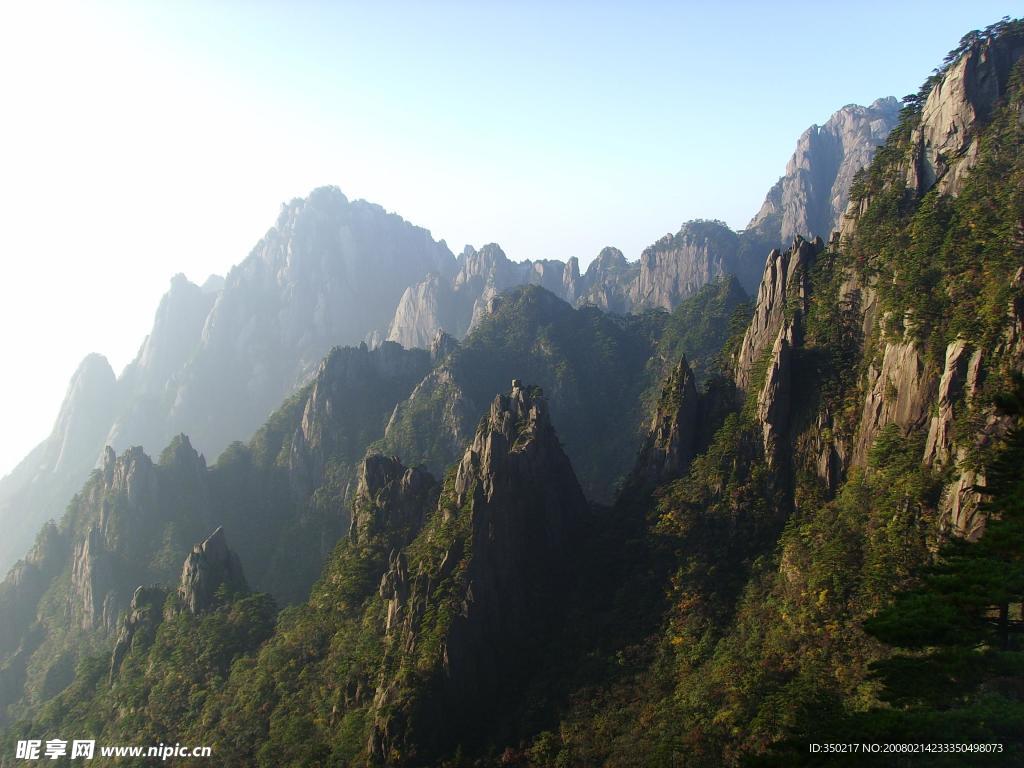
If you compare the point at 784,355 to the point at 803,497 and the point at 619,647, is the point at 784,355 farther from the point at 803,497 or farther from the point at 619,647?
the point at 619,647

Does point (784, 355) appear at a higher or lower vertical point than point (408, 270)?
lower

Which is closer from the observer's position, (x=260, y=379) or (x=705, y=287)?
(x=705, y=287)

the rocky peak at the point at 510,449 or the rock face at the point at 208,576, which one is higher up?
the rocky peak at the point at 510,449

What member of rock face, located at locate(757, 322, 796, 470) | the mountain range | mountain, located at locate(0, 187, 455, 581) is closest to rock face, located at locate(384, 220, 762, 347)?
mountain, located at locate(0, 187, 455, 581)

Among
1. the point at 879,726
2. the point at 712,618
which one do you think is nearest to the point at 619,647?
the point at 712,618

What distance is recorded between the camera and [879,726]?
18.0 metres

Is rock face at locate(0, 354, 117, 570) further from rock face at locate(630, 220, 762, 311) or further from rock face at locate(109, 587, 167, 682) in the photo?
rock face at locate(630, 220, 762, 311)

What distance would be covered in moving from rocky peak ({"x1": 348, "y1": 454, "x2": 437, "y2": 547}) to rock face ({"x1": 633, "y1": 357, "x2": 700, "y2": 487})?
1746 cm

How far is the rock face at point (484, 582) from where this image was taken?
42.3 metres

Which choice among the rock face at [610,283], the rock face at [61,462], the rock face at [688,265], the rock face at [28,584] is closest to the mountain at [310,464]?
the rock face at [28,584]

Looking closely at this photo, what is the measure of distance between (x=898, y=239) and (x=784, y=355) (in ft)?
34.5

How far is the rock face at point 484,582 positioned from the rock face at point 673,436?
6.34 metres

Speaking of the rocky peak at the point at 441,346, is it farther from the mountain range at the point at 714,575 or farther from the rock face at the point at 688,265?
the rock face at the point at 688,265

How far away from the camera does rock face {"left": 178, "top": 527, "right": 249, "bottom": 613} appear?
6241 centimetres
